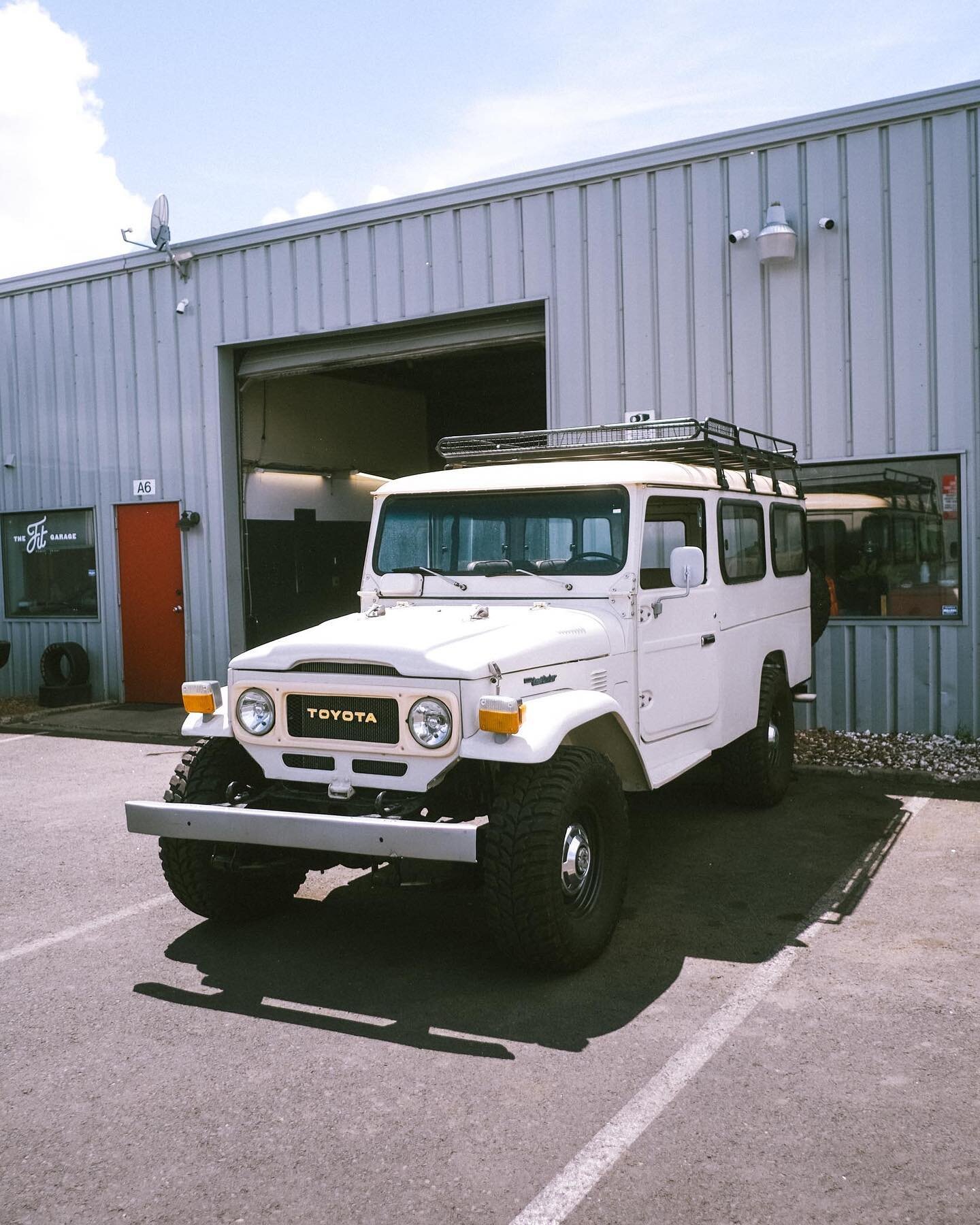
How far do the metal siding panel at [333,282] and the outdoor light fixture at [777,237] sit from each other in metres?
4.34

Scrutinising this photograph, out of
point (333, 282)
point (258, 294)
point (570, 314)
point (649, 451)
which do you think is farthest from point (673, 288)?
point (258, 294)

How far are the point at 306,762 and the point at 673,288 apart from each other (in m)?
6.60

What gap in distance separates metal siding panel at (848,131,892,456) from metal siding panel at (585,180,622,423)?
6.72ft

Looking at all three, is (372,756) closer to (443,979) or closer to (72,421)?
(443,979)

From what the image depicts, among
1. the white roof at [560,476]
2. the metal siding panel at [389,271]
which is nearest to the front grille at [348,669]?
the white roof at [560,476]

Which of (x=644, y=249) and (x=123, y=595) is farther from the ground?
(x=644, y=249)

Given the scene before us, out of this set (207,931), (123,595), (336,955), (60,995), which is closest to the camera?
(60,995)

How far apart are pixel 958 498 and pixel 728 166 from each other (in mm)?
3423

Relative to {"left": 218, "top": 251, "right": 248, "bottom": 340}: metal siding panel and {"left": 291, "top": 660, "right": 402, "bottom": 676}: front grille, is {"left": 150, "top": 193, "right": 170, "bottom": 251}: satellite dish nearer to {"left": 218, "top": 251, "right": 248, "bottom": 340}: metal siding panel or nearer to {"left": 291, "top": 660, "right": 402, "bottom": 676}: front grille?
{"left": 218, "top": 251, "right": 248, "bottom": 340}: metal siding panel

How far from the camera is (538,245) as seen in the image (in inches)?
410

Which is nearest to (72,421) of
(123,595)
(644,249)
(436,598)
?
(123,595)

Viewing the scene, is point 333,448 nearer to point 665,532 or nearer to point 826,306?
point 826,306

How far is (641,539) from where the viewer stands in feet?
17.7

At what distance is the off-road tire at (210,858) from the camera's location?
4.84 metres
